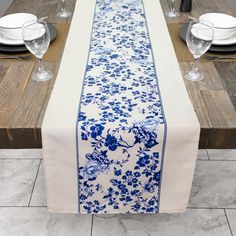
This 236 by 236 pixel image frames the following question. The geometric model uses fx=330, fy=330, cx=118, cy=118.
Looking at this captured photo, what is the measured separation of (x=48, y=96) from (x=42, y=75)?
0.40 feet

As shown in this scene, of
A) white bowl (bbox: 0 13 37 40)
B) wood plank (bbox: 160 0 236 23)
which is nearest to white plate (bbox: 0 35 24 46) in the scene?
white bowl (bbox: 0 13 37 40)

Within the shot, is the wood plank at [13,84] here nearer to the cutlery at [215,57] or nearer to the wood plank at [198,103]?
the wood plank at [198,103]

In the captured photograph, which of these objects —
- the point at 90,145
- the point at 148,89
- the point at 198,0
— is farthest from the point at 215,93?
the point at 198,0

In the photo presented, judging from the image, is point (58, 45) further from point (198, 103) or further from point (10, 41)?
point (198, 103)

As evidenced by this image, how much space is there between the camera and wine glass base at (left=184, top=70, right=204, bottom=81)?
983mm

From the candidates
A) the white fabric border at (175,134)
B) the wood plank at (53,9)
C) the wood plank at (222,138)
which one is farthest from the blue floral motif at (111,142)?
the wood plank at (53,9)

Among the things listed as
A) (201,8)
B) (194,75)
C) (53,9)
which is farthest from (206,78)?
(53,9)

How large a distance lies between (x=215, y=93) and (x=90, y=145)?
385mm

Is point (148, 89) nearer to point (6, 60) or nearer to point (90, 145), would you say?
point (90, 145)

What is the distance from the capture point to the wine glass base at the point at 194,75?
3.22 ft

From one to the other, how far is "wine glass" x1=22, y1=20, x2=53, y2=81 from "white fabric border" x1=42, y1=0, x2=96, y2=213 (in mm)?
51

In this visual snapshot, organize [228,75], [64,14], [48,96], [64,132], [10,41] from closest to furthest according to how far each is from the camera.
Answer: [64,132]
[48,96]
[228,75]
[10,41]
[64,14]

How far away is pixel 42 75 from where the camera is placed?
3.26 feet

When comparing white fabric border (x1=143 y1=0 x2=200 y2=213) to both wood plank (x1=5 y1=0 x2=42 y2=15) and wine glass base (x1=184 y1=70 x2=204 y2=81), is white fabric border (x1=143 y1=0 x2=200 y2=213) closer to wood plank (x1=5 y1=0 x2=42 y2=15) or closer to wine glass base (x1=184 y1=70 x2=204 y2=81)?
wine glass base (x1=184 y1=70 x2=204 y2=81)
